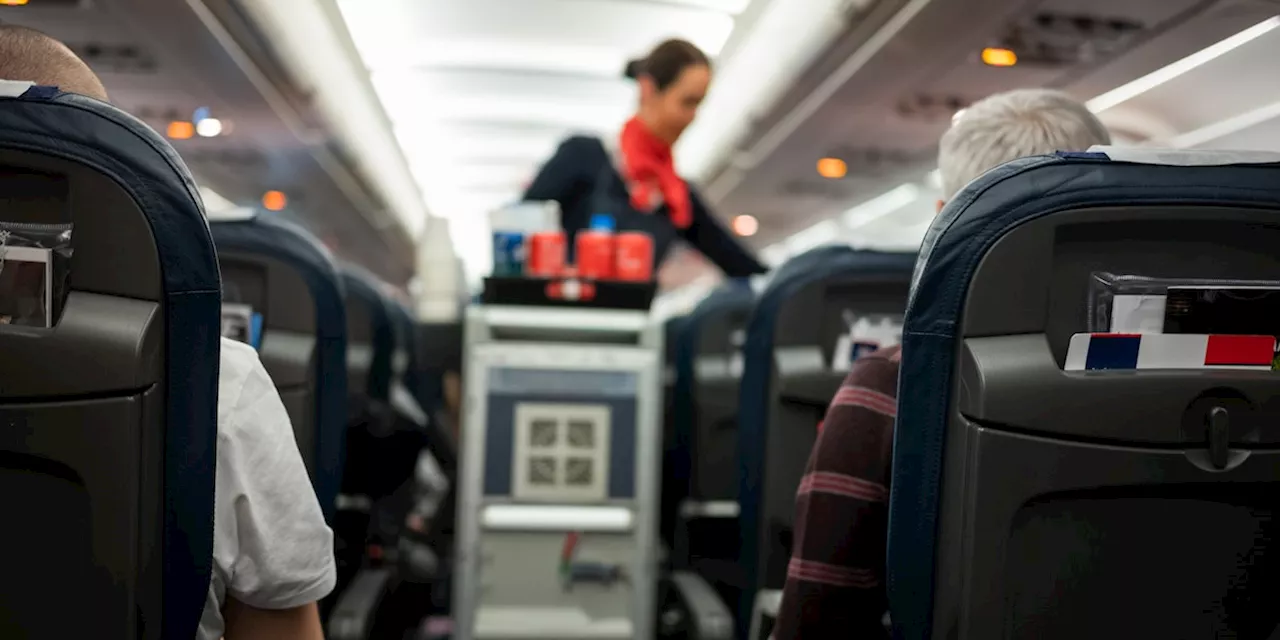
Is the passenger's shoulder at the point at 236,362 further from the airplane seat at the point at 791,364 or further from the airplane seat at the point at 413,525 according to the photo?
the airplane seat at the point at 413,525

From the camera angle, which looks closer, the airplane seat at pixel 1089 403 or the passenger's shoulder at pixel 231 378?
the airplane seat at pixel 1089 403

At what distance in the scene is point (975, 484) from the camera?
1286 mm

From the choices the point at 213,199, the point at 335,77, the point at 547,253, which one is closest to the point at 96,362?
the point at 547,253

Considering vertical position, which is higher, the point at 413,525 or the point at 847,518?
the point at 847,518

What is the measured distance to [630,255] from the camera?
322 centimetres

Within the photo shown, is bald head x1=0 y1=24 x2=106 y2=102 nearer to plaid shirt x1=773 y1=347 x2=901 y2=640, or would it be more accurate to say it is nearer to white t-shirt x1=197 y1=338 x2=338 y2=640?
white t-shirt x1=197 y1=338 x2=338 y2=640

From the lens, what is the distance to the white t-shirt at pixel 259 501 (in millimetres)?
1389

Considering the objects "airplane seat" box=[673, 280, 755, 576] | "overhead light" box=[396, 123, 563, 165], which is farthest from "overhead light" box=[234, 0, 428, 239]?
"airplane seat" box=[673, 280, 755, 576]

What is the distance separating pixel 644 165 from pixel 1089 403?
2.67 metres

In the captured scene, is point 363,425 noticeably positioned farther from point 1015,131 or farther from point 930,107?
point 930,107

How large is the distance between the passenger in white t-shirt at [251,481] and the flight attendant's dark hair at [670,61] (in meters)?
2.56

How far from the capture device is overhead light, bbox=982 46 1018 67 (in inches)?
191

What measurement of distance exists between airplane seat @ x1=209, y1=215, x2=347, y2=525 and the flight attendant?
5.71 feet

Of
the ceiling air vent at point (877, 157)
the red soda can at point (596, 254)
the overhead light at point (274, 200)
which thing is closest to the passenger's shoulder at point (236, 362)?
the red soda can at point (596, 254)
